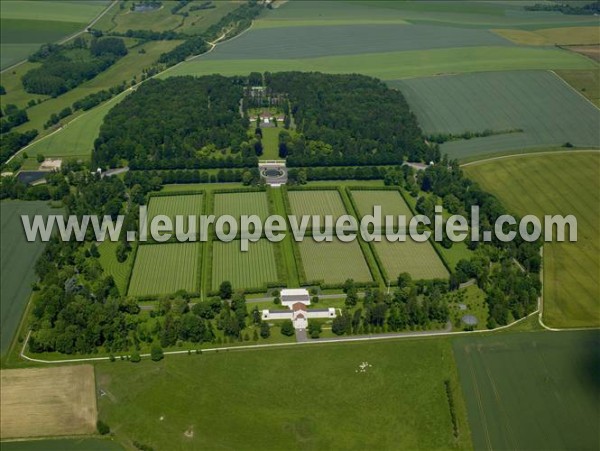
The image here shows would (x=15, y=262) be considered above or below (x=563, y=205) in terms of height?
above

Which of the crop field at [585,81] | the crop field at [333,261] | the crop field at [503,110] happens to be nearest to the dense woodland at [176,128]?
the crop field at [333,261]

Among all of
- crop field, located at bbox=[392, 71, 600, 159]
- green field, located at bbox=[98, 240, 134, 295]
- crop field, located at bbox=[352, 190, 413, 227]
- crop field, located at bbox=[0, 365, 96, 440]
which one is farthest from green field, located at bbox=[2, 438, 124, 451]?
crop field, located at bbox=[392, 71, 600, 159]

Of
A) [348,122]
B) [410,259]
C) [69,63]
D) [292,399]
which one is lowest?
[292,399]

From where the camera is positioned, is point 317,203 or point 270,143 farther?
point 270,143

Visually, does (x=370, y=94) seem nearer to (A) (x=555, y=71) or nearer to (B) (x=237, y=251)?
(A) (x=555, y=71)

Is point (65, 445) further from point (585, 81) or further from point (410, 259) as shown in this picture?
point (585, 81)

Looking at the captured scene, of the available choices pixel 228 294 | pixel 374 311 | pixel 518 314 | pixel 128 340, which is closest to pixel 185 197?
pixel 228 294

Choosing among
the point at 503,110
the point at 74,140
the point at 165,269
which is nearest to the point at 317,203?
the point at 165,269

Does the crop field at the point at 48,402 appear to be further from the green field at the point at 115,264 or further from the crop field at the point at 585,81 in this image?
the crop field at the point at 585,81
